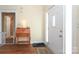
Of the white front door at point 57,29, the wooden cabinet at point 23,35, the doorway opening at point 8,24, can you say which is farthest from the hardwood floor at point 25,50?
the doorway opening at point 8,24

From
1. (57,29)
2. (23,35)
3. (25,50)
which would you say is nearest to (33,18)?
(23,35)

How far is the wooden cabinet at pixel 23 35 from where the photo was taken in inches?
346

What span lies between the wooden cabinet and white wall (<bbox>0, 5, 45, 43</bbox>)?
0.34 metres

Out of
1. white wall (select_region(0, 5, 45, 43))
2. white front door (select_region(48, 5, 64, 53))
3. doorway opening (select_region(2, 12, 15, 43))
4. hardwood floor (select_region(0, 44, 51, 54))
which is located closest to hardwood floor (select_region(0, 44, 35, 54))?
hardwood floor (select_region(0, 44, 51, 54))

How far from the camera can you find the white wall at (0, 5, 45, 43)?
9.00 m

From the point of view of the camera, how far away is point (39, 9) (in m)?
9.06

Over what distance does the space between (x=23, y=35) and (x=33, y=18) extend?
1319mm

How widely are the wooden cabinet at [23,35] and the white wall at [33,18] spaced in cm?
34

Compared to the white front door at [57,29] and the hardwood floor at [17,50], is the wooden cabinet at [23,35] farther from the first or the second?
the white front door at [57,29]

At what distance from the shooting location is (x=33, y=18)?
9.12 m

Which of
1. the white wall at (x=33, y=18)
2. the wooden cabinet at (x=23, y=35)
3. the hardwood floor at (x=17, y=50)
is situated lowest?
the hardwood floor at (x=17, y=50)

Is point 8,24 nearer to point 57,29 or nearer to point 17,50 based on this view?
point 17,50
